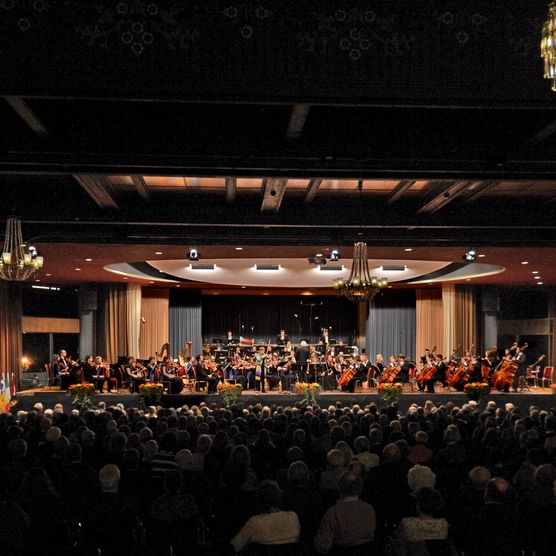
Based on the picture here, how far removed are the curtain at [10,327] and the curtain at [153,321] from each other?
17.3 ft

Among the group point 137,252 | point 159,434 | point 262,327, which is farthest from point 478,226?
point 262,327

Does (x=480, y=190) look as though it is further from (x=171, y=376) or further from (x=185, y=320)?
(x=185, y=320)

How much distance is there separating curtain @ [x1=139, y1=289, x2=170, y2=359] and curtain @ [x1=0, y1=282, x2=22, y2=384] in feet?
17.3

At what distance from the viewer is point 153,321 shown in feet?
88.8

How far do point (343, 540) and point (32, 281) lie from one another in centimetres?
2114

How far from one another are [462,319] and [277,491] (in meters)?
21.5

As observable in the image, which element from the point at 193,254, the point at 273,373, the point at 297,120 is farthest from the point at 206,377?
the point at 297,120

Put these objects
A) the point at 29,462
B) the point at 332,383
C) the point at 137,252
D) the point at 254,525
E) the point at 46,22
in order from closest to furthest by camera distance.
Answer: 1. the point at 254,525
2. the point at 46,22
3. the point at 29,462
4. the point at 137,252
5. the point at 332,383

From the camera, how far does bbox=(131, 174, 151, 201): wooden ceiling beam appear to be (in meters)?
10.3

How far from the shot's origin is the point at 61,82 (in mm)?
5348

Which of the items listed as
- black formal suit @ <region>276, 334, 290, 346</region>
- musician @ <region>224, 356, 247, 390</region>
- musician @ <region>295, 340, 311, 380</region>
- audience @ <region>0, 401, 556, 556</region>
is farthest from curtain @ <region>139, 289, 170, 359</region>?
audience @ <region>0, 401, 556, 556</region>

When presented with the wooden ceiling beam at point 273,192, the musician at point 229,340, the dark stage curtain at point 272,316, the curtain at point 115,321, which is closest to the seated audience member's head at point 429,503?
the wooden ceiling beam at point 273,192

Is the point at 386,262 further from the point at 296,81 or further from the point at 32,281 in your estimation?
the point at 296,81

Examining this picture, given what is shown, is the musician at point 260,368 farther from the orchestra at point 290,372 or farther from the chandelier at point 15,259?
the chandelier at point 15,259
